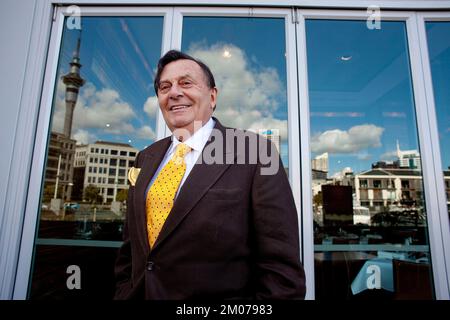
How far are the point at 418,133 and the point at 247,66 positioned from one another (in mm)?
1902

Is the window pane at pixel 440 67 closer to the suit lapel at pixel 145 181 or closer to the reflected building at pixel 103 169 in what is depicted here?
the suit lapel at pixel 145 181

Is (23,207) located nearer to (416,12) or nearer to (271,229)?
(271,229)

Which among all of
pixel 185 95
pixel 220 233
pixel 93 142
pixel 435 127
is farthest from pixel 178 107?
pixel 93 142

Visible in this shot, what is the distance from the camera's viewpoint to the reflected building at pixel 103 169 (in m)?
2.65

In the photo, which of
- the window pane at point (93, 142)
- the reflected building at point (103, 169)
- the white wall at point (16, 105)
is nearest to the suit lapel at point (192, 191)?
the window pane at point (93, 142)

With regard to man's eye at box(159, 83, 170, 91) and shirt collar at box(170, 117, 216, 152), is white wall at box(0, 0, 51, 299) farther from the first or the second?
shirt collar at box(170, 117, 216, 152)

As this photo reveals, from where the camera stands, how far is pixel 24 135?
76.3 inches

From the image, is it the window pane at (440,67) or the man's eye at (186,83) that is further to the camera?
the window pane at (440,67)

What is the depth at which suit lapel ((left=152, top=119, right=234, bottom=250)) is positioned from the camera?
998 mm

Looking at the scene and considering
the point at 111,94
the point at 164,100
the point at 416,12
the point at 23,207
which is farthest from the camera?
the point at 111,94

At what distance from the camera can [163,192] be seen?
1135 mm

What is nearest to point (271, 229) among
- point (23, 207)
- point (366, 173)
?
point (23, 207)

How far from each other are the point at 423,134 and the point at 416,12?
3.47 ft

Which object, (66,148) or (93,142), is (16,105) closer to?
(66,148)
